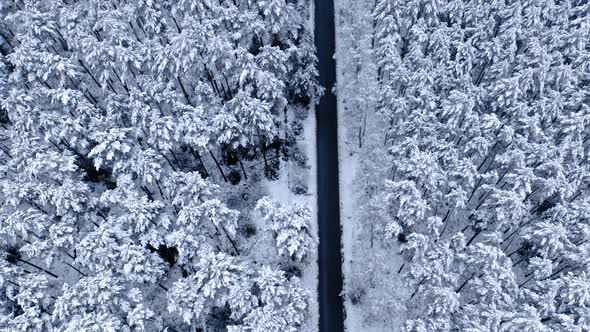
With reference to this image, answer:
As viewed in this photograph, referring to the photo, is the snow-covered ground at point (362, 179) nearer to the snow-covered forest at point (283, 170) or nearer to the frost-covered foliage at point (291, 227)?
the snow-covered forest at point (283, 170)

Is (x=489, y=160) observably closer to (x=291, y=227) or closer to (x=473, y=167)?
(x=473, y=167)

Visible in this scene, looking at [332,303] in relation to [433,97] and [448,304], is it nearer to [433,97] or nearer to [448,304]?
[448,304]

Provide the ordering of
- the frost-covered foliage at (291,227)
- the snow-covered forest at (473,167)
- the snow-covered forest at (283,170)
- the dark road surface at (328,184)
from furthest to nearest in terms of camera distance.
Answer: the dark road surface at (328,184) → the frost-covered foliage at (291,227) → the snow-covered forest at (473,167) → the snow-covered forest at (283,170)

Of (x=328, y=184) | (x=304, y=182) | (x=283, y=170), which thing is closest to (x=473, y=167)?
(x=328, y=184)

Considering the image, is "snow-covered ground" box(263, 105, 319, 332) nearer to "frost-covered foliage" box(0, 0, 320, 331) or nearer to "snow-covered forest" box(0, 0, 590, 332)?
"snow-covered forest" box(0, 0, 590, 332)

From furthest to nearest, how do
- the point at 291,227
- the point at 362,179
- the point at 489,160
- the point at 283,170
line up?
the point at 283,170 < the point at 489,160 < the point at 362,179 < the point at 291,227

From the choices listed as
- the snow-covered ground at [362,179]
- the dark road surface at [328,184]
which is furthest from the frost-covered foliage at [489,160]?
the dark road surface at [328,184]
